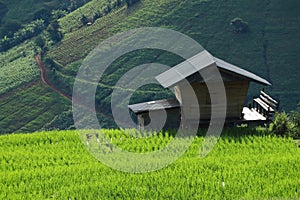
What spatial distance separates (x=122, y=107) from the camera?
73375 millimetres

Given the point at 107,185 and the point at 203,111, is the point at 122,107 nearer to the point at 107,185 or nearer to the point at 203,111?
the point at 203,111

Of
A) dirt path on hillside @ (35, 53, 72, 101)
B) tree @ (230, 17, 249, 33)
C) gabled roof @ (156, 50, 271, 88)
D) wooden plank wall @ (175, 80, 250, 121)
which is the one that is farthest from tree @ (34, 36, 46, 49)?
wooden plank wall @ (175, 80, 250, 121)

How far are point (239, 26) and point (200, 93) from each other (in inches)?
2918

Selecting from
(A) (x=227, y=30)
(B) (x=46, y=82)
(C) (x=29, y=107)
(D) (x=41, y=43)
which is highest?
(A) (x=227, y=30)

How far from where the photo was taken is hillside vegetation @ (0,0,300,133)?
3172 inches

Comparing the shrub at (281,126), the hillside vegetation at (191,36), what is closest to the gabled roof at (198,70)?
the shrub at (281,126)

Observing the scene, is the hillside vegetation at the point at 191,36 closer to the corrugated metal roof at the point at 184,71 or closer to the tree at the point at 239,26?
the tree at the point at 239,26

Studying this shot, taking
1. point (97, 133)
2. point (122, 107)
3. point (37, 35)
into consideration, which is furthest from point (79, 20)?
point (97, 133)

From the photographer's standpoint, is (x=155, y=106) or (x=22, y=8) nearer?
(x=155, y=106)

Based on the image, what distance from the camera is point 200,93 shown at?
2270cm

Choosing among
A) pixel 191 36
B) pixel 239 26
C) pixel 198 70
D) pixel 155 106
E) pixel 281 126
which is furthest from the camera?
pixel 191 36

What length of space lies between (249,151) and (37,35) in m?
107

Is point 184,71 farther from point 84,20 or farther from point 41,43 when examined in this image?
point 84,20

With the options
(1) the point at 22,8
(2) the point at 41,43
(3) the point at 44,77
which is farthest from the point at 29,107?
(1) the point at 22,8
